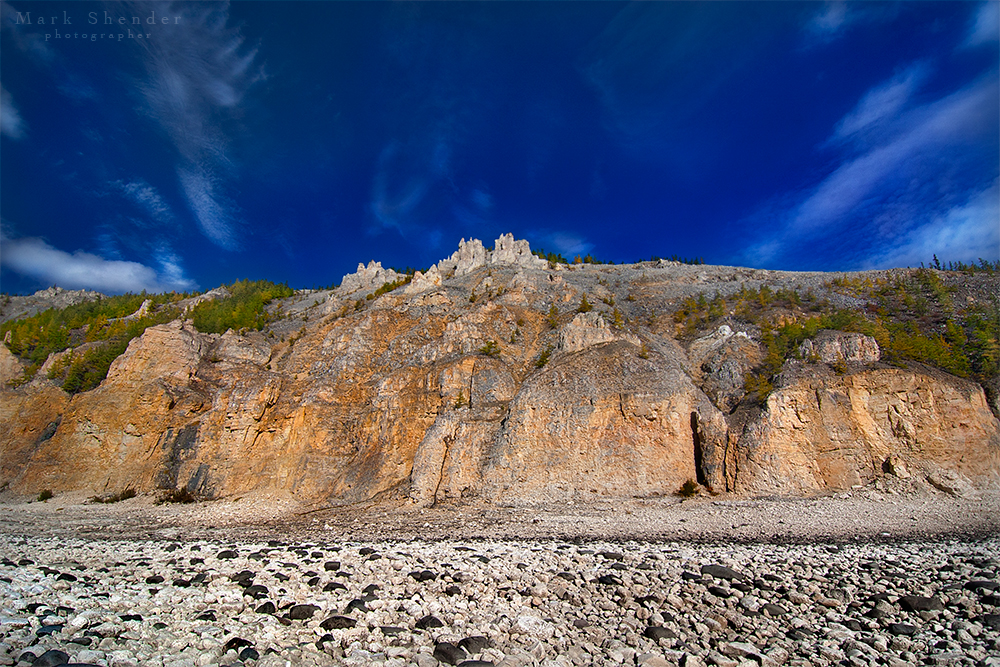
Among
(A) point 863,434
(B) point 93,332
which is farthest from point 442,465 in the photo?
(B) point 93,332

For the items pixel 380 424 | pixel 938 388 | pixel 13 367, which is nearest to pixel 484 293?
pixel 380 424

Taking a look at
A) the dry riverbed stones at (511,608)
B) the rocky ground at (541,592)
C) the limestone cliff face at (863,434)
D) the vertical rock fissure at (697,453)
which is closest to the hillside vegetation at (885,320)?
the limestone cliff face at (863,434)

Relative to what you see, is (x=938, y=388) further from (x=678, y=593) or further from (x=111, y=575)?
(x=111, y=575)

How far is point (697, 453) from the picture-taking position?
25.5m

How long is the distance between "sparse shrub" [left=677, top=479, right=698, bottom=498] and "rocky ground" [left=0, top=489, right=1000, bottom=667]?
2355mm

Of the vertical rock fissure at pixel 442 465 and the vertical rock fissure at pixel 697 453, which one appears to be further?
the vertical rock fissure at pixel 442 465

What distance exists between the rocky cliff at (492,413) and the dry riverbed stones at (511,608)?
9664 mm

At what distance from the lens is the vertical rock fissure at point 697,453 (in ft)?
81.4

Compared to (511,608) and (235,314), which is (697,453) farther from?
(235,314)

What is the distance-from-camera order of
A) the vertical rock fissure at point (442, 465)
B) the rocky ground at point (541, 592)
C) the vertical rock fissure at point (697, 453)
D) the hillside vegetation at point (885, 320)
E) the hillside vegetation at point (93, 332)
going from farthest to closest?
the hillside vegetation at point (93, 332), the vertical rock fissure at point (442, 465), the hillside vegetation at point (885, 320), the vertical rock fissure at point (697, 453), the rocky ground at point (541, 592)

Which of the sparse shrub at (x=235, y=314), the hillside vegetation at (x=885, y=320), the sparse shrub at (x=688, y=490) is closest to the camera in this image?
the sparse shrub at (x=688, y=490)

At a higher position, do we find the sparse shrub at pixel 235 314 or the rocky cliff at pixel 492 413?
the sparse shrub at pixel 235 314

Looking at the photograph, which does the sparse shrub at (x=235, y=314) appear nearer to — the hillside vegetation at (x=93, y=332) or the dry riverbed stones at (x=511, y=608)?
the hillside vegetation at (x=93, y=332)

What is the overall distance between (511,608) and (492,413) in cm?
1928
